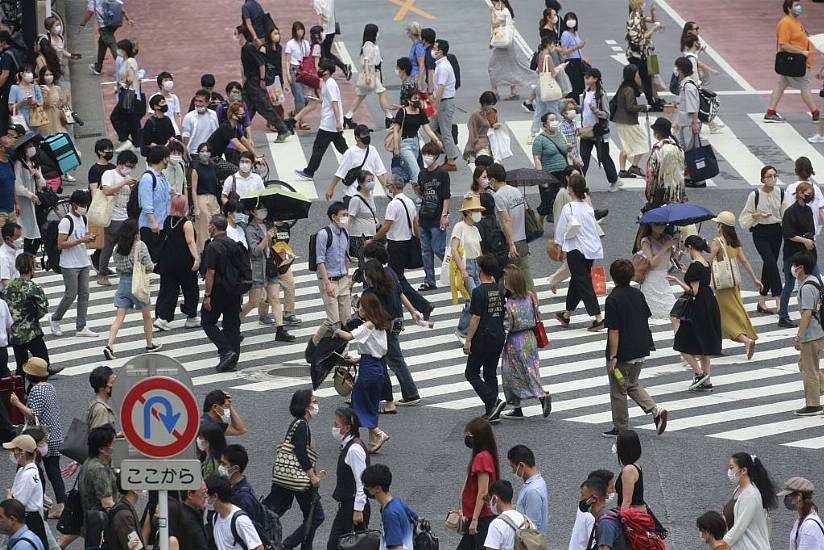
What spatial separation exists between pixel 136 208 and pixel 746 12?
1980cm

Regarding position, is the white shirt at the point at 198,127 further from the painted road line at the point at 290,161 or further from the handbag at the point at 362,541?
the handbag at the point at 362,541

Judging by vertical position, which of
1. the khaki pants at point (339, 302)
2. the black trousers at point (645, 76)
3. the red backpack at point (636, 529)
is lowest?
the black trousers at point (645, 76)

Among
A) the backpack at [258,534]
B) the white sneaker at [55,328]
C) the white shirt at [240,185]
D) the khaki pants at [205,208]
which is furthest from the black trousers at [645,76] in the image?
the backpack at [258,534]

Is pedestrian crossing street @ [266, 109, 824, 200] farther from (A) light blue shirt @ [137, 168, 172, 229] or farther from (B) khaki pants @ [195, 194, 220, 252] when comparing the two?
(A) light blue shirt @ [137, 168, 172, 229]

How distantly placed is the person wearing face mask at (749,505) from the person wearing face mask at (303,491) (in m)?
3.42

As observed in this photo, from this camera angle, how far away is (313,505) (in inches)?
558

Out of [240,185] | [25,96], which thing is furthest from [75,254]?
[25,96]

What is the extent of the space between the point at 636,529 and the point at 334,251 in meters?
8.02

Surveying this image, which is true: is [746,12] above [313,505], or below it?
below

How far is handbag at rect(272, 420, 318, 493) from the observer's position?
555 inches

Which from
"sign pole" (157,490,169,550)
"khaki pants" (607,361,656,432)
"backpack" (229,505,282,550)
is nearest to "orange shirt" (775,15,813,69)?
"khaki pants" (607,361,656,432)

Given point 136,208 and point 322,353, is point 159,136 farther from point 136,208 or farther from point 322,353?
point 322,353

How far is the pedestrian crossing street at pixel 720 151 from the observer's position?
26.4 m

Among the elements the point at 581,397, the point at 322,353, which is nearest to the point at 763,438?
the point at 581,397
